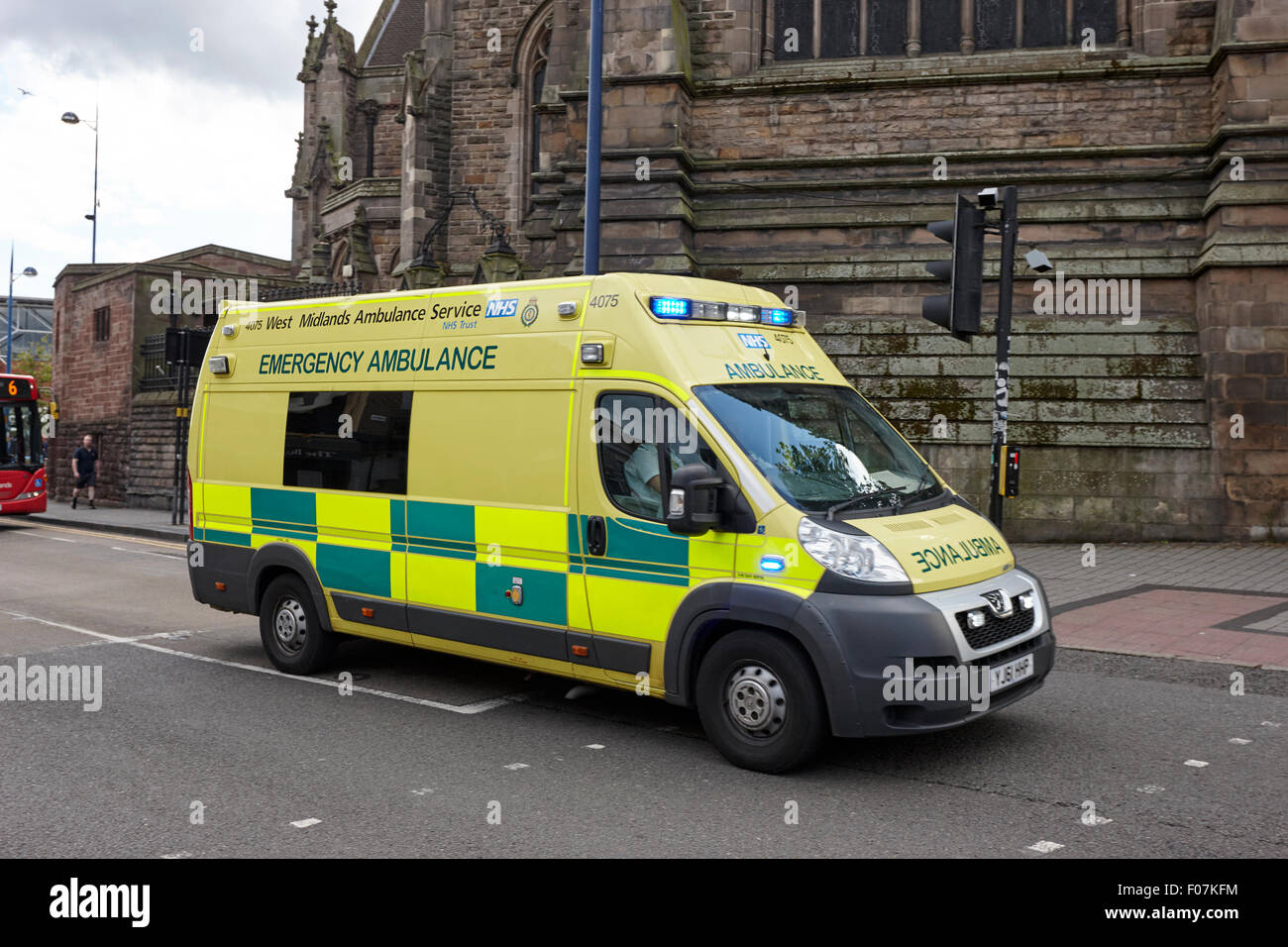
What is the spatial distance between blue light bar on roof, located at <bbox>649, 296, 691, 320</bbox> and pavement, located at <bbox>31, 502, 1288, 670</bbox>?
442cm

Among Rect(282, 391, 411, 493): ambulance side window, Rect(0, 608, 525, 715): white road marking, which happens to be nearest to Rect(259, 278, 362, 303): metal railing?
Rect(0, 608, 525, 715): white road marking

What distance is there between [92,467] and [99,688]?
2136cm

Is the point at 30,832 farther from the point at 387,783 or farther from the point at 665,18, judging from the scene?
the point at 665,18

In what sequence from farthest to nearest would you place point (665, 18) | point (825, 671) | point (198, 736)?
point (665, 18)
point (198, 736)
point (825, 671)

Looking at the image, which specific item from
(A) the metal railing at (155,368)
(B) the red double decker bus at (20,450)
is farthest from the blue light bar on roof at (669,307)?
(A) the metal railing at (155,368)

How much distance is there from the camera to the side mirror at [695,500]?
537 centimetres

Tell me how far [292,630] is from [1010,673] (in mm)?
4767

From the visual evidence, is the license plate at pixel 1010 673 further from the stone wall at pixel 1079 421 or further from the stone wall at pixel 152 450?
the stone wall at pixel 152 450

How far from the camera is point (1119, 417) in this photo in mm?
14766

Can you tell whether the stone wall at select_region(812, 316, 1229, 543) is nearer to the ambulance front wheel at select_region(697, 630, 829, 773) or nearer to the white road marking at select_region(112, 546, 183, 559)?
the white road marking at select_region(112, 546, 183, 559)

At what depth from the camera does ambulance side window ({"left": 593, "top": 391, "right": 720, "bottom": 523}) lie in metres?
5.75

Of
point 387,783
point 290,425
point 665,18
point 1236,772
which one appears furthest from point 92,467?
point 1236,772

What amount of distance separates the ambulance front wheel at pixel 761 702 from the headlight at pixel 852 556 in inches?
17.4
